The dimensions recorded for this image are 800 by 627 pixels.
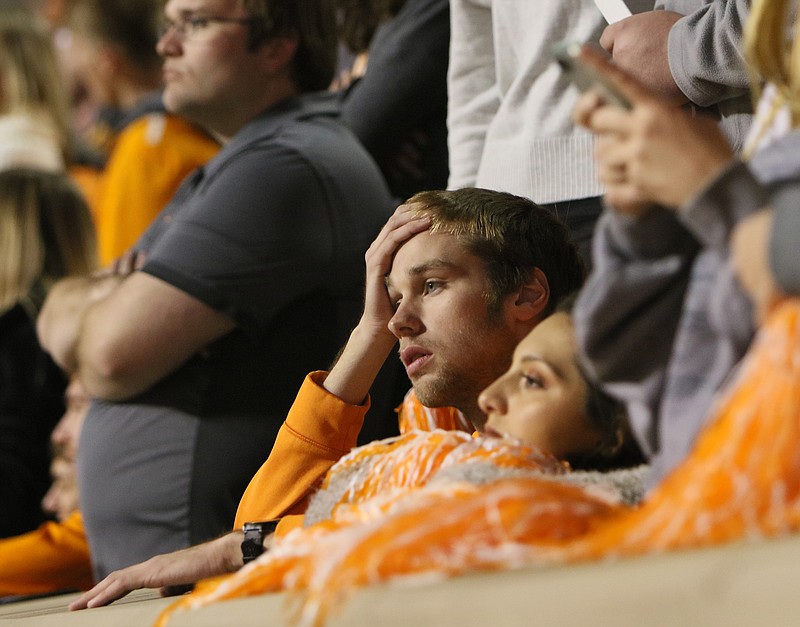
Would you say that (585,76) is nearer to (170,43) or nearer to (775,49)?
(775,49)

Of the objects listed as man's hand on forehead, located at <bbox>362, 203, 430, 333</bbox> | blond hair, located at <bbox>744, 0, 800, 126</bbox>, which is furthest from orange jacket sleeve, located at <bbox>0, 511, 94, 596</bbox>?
blond hair, located at <bbox>744, 0, 800, 126</bbox>

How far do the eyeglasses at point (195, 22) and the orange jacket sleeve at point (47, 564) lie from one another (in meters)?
0.87

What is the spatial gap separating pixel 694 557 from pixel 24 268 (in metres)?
2.29

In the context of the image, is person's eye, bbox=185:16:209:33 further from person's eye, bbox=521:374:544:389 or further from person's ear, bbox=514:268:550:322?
person's eye, bbox=521:374:544:389

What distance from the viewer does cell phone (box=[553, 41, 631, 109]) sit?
871mm

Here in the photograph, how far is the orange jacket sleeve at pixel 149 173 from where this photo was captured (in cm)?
272

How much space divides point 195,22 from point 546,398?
4.08 ft

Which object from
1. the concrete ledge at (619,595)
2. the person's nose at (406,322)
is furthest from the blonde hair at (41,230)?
the concrete ledge at (619,595)

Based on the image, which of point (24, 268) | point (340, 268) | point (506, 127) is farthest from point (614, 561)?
point (24, 268)

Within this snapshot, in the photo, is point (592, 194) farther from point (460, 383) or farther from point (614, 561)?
point (614, 561)

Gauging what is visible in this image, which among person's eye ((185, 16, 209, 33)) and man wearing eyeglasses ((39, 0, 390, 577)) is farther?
person's eye ((185, 16, 209, 33))

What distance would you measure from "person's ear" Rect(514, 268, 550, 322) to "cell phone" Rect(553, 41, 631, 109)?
0.36 meters

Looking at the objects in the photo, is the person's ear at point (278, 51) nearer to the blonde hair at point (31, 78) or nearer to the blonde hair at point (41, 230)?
the blonde hair at point (41, 230)

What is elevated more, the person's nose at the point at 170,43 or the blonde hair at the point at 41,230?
the person's nose at the point at 170,43
